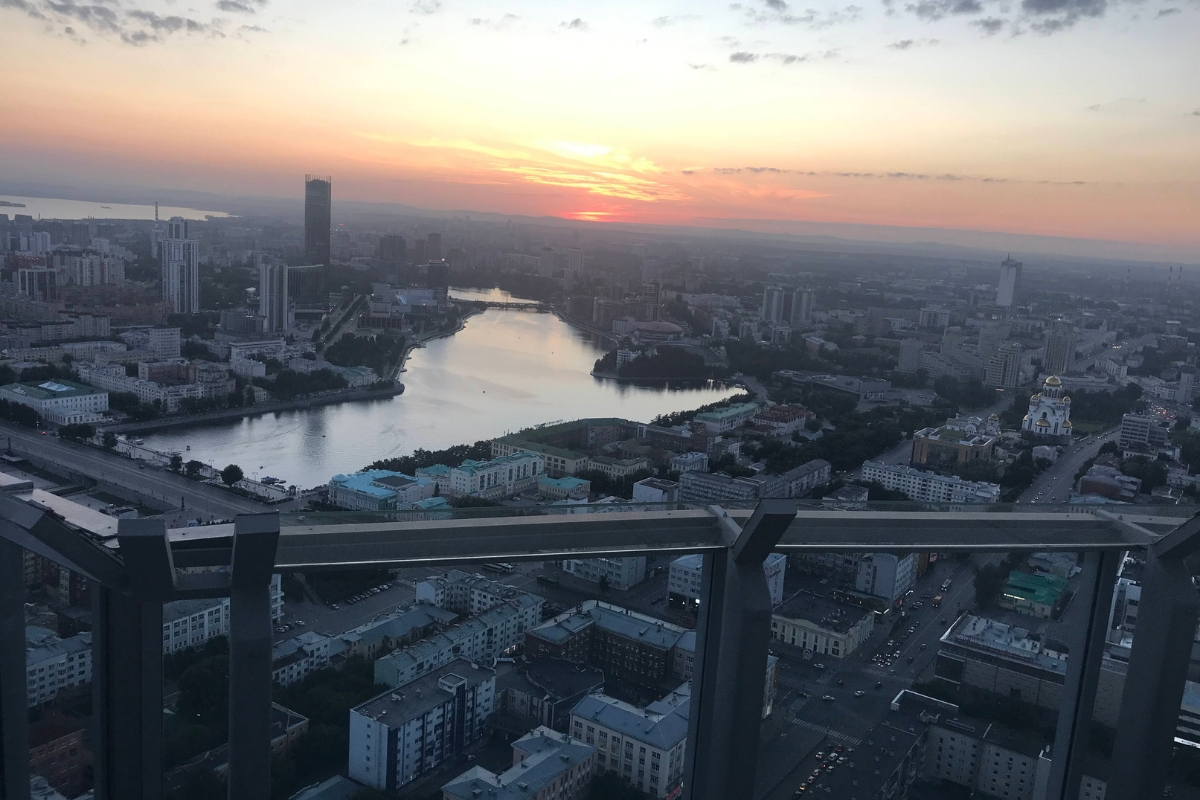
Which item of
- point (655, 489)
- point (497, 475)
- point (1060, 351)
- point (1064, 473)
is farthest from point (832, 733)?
point (1060, 351)

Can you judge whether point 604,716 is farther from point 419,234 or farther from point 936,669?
point 419,234

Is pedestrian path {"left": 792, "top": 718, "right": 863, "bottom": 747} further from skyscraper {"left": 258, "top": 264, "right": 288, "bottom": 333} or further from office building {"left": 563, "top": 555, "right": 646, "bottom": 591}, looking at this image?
skyscraper {"left": 258, "top": 264, "right": 288, "bottom": 333}

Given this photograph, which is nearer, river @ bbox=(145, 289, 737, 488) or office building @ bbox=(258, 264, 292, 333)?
river @ bbox=(145, 289, 737, 488)

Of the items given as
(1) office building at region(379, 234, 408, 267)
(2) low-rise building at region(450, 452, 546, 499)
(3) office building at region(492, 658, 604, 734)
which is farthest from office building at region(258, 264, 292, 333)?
(3) office building at region(492, 658, 604, 734)

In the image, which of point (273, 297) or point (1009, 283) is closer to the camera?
point (273, 297)

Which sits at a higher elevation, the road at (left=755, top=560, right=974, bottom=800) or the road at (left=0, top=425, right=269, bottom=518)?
the road at (left=755, top=560, right=974, bottom=800)

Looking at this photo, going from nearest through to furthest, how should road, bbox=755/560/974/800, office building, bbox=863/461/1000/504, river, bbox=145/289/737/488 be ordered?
road, bbox=755/560/974/800
office building, bbox=863/461/1000/504
river, bbox=145/289/737/488

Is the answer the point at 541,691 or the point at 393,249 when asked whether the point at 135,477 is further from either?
the point at 393,249

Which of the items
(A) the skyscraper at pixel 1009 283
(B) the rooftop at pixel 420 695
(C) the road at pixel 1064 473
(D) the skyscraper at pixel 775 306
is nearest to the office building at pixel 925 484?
(C) the road at pixel 1064 473
